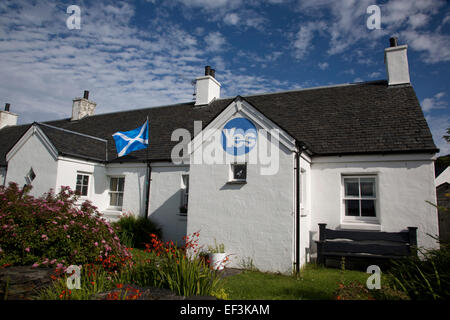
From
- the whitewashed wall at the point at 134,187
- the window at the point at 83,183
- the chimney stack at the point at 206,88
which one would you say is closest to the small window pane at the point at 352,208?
the whitewashed wall at the point at 134,187

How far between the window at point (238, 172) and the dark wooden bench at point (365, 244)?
10.6 feet

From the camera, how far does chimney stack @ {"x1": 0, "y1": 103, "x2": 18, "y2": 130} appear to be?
26750mm

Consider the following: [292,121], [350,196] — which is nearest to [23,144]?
[292,121]

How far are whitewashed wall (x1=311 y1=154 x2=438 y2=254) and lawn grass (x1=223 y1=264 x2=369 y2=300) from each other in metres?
2.35

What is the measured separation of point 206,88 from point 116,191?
27.0 feet

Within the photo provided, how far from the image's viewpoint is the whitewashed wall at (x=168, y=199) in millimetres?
13461

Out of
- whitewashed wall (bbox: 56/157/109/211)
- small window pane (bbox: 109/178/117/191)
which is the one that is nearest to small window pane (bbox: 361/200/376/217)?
small window pane (bbox: 109/178/117/191)

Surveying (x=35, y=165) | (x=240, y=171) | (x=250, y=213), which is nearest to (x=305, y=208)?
(x=250, y=213)

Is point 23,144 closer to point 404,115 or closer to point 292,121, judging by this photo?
point 292,121

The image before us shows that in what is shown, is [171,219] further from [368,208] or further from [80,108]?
[80,108]

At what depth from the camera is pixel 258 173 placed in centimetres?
984

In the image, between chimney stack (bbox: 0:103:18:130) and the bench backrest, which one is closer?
the bench backrest

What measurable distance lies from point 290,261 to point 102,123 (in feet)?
54.7

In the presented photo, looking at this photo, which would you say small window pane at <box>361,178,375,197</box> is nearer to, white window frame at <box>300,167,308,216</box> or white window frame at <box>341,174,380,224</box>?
white window frame at <box>341,174,380,224</box>
